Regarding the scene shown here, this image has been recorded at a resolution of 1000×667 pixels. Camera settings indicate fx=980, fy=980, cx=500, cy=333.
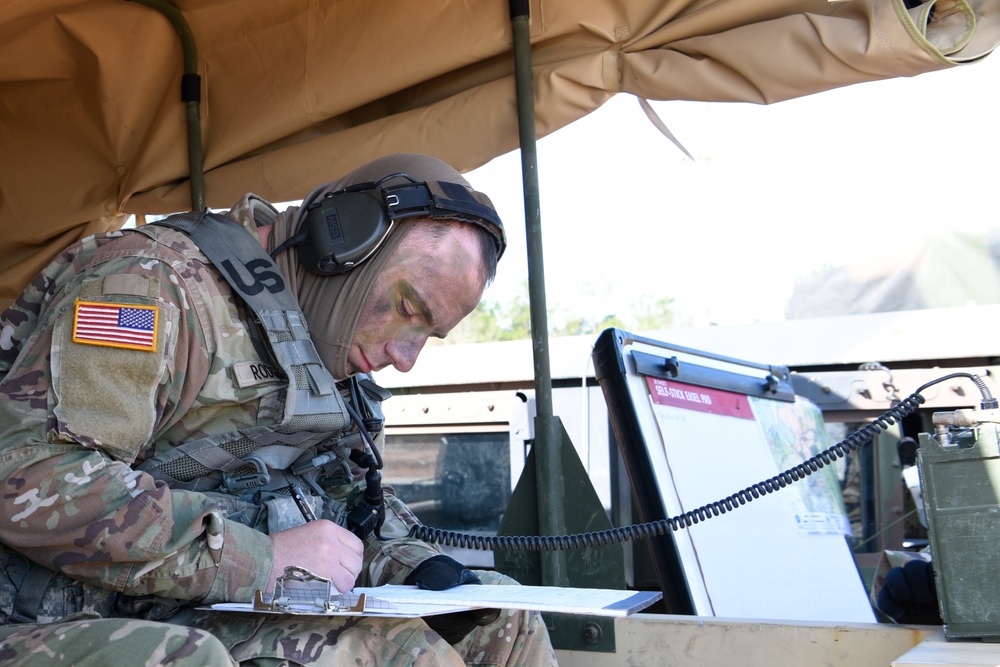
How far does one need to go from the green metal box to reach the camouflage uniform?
2.94 feet

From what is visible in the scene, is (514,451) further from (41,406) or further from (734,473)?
(41,406)

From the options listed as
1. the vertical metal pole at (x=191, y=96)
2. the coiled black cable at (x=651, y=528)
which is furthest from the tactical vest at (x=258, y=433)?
the vertical metal pole at (x=191, y=96)

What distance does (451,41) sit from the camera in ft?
8.52

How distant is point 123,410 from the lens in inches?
59.5

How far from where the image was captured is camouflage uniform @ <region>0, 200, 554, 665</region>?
1430 mm

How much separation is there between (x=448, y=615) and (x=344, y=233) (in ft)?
2.39

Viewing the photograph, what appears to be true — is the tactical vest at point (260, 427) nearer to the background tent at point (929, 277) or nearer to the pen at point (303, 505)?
the pen at point (303, 505)

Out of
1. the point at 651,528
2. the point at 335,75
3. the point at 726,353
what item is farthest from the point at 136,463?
the point at 726,353

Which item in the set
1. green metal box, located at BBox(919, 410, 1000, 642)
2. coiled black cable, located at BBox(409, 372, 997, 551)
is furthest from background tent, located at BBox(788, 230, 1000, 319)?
green metal box, located at BBox(919, 410, 1000, 642)

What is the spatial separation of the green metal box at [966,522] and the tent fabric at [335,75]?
85 centimetres

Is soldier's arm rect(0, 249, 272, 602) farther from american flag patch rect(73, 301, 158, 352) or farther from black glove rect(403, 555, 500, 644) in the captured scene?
black glove rect(403, 555, 500, 644)

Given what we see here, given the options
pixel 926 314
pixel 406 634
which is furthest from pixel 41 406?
pixel 926 314

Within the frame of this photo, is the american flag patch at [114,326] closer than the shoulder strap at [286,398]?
Yes

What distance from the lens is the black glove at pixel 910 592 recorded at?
221 cm
